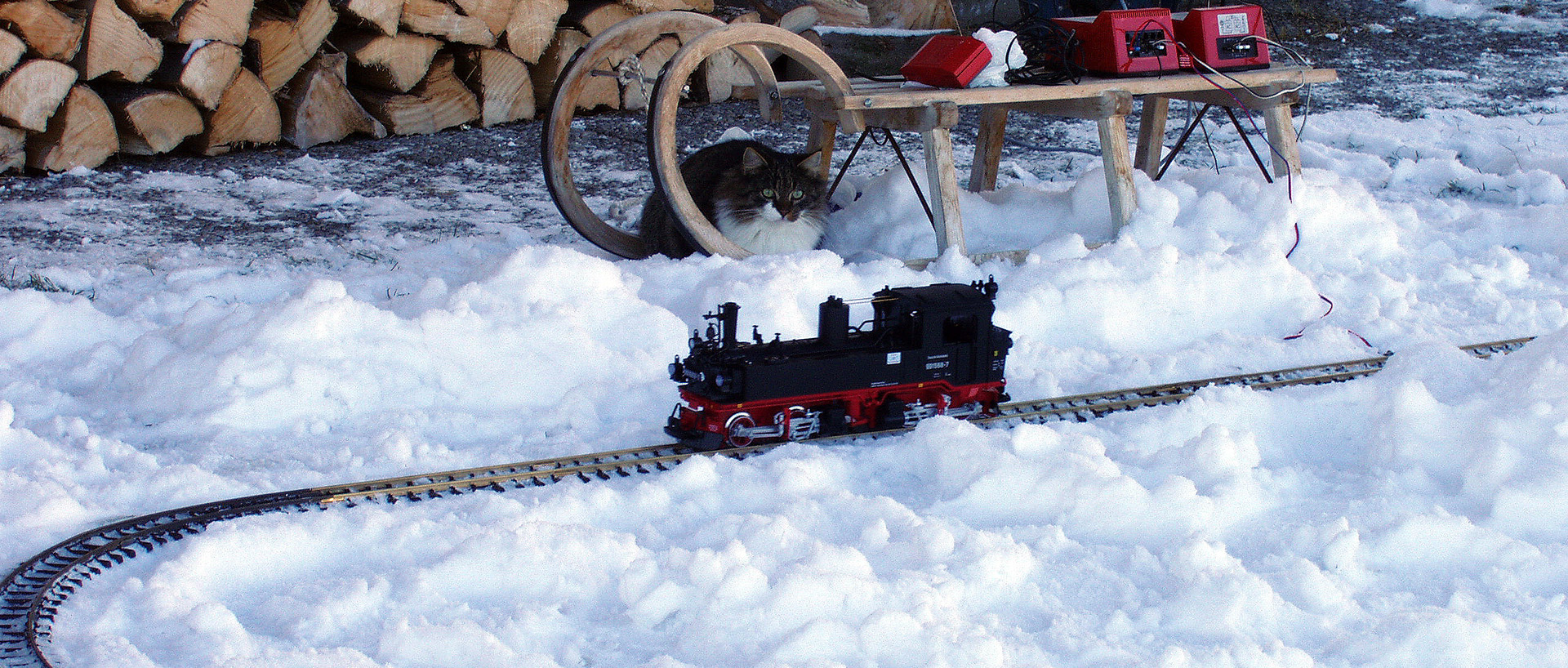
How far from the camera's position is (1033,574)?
2939 millimetres

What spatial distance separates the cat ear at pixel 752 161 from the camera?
5.30 m

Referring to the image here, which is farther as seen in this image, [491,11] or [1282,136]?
[491,11]

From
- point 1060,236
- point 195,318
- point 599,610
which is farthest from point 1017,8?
point 599,610

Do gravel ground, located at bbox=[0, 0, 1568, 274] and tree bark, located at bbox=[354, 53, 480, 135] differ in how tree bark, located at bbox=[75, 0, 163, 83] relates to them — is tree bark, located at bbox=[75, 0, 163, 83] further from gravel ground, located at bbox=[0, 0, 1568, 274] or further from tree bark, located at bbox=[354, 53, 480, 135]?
tree bark, located at bbox=[354, 53, 480, 135]

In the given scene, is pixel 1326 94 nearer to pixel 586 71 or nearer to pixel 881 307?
pixel 586 71

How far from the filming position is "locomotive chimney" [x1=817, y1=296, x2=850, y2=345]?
3.72 metres

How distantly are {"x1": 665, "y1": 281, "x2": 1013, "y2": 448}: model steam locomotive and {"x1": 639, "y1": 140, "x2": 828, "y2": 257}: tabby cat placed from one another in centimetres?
155

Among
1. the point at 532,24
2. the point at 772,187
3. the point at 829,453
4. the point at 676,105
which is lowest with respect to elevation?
the point at 829,453

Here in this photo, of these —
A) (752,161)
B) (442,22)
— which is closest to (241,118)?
(442,22)

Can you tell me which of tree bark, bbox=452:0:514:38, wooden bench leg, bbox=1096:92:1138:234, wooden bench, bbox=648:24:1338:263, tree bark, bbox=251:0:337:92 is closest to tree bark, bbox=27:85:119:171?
tree bark, bbox=251:0:337:92

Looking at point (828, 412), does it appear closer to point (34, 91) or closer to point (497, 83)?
point (34, 91)

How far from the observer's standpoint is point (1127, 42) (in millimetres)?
5664

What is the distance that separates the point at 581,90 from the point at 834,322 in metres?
2.43

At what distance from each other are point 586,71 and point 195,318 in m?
1.95
